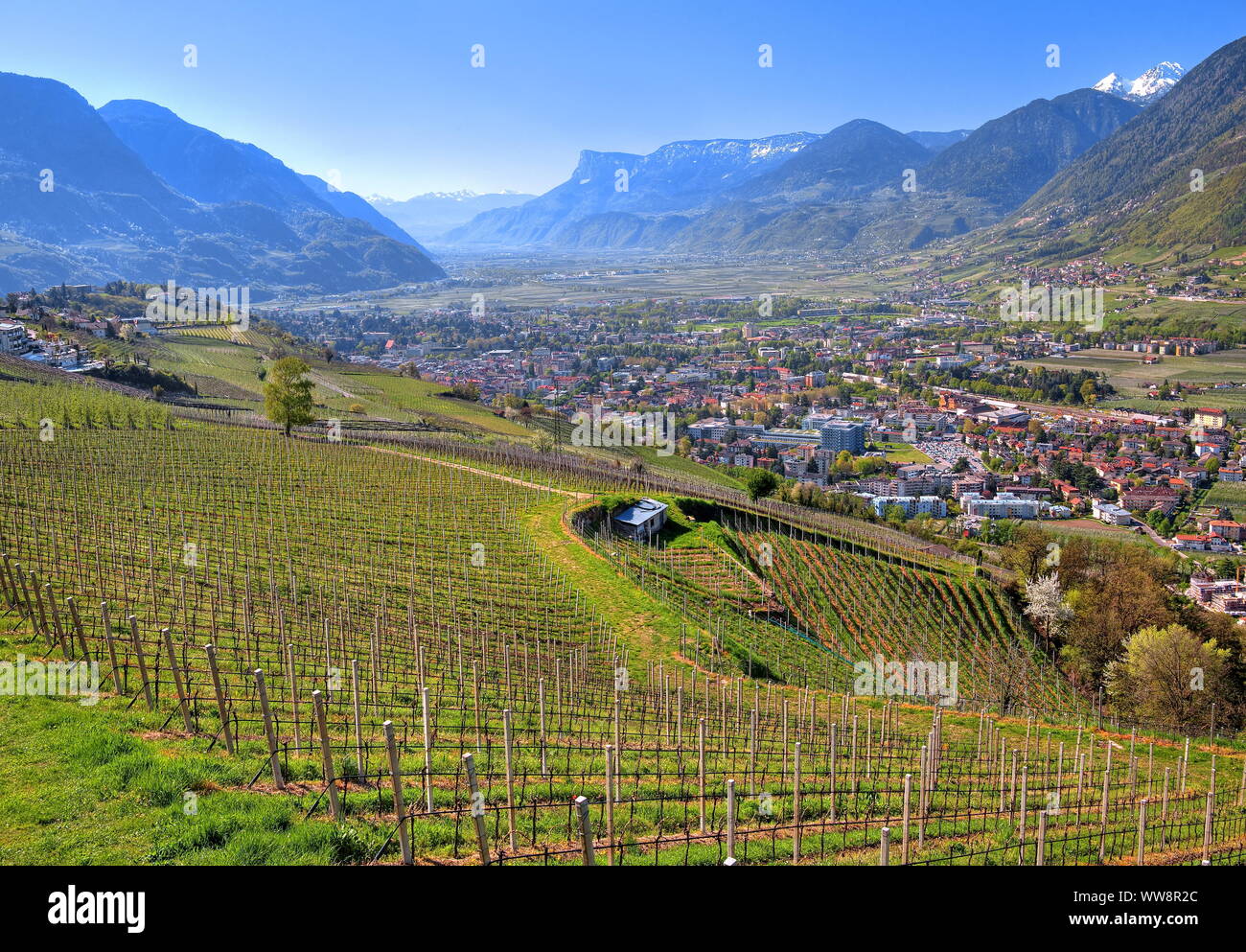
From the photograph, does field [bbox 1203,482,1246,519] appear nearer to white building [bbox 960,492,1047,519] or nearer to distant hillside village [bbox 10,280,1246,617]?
distant hillside village [bbox 10,280,1246,617]

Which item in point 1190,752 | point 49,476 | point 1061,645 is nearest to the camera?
point 1190,752

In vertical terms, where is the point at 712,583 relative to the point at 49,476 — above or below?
below

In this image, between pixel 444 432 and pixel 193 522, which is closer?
pixel 193 522

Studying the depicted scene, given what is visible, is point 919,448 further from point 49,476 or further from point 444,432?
point 49,476

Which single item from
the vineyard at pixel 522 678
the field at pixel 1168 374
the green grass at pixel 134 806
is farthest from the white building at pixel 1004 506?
the green grass at pixel 134 806

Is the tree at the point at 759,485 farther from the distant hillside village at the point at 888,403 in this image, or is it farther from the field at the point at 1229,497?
the field at the point at 1229,497

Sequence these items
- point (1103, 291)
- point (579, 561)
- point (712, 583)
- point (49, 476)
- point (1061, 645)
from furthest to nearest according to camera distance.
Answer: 1. point (1103, 291)
2. point (1061, 645)
3. point (712, 583)
4. point (579, 561)
5. point (49, 476)

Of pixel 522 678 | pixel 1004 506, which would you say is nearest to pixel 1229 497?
pixel 1004 506

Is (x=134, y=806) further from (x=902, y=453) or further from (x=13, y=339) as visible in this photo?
(x=902, y=453)

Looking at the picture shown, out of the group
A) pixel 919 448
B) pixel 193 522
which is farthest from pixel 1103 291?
pixel 193 522
